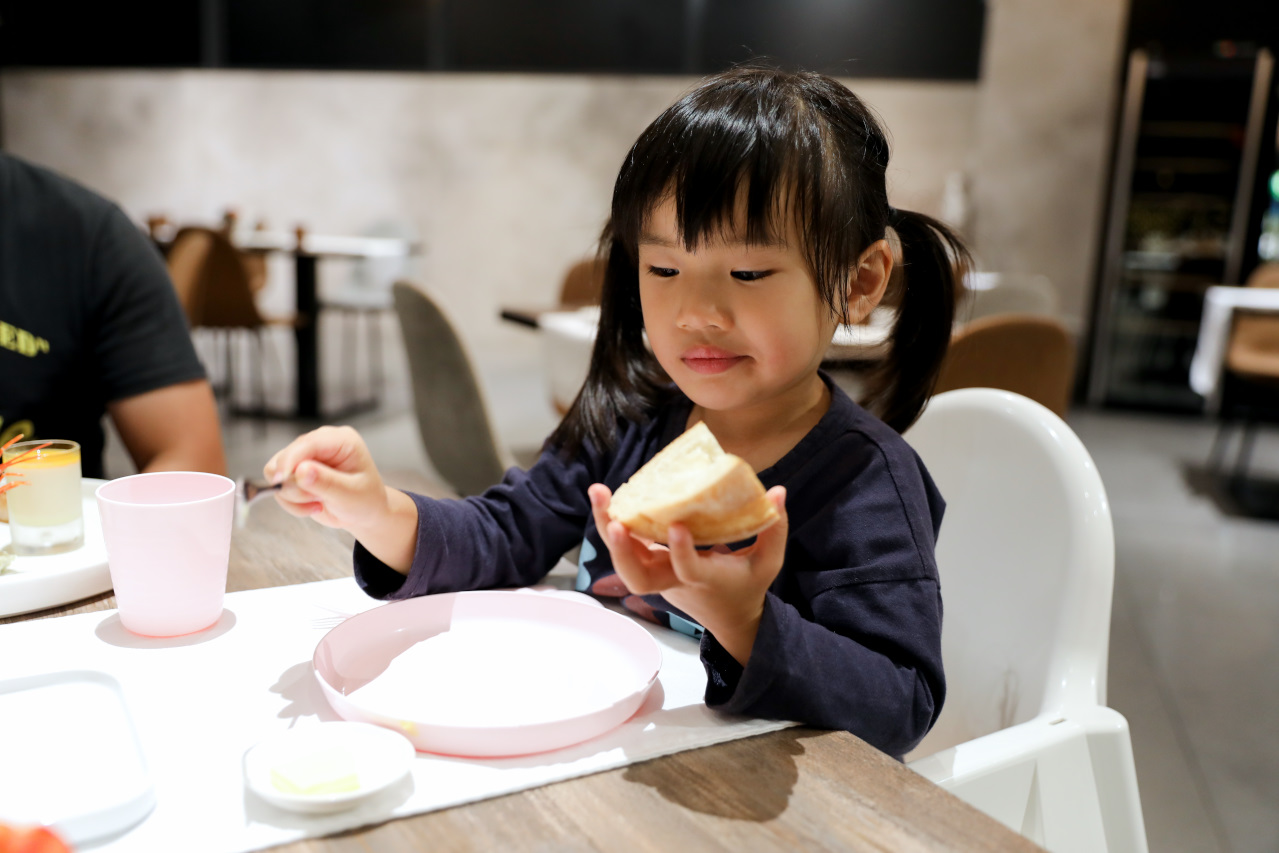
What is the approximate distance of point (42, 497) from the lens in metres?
0.91

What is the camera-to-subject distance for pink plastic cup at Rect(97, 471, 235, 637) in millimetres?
753

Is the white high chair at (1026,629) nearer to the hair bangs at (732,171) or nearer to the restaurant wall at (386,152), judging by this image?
the hair bangs at (732,171)

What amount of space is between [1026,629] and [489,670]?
1.92 feet

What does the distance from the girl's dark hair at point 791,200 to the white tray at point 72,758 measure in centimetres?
55

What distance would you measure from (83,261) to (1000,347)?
174 cm

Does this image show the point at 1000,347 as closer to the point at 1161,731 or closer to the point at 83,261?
the point at 1161,731

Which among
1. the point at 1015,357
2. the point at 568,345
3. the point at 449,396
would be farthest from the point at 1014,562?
the point at 568,345

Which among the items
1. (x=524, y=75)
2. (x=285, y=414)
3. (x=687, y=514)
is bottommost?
(x=285, y=414)

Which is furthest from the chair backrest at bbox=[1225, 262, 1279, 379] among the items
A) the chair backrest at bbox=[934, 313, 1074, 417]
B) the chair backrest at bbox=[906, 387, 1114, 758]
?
the chair backrest at bbox=[906, 387, 1114, 758]

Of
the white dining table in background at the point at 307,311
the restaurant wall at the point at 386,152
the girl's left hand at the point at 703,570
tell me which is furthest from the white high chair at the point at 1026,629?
the restaurant wall at the point at 386,152

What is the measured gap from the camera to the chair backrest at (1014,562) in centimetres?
94

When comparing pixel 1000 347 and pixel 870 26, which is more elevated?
pixel 870 26

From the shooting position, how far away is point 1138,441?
581cm

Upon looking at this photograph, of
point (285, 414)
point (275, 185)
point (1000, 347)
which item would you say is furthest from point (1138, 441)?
point (275, 185)
